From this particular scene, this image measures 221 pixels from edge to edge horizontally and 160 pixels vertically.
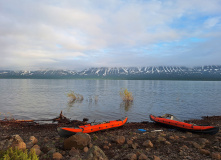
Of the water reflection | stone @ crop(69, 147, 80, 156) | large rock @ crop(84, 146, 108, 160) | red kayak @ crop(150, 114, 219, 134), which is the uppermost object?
large rock @ crop(84, 146, 108, 160)

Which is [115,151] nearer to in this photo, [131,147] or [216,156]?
[131,147]

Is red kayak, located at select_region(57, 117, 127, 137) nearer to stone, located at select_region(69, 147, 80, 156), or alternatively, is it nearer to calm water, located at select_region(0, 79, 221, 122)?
stone, located at select_region(69, 147, 80, 156)

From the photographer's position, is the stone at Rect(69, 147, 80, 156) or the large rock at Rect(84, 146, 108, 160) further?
the stone at Rect(69, 147, 80, 156)

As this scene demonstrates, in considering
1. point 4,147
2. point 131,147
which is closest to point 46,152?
point 4,147

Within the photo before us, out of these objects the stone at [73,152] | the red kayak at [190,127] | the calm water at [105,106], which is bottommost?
the calm water at [105,106]

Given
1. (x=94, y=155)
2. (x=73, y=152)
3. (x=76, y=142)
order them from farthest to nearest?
(x=76, y=142) < (x=73, y=152) < (x=94, y=155)

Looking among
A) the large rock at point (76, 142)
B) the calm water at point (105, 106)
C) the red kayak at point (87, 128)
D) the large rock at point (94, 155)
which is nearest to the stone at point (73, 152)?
the large rock at point (76, 142)

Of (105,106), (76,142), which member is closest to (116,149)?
(76,142)

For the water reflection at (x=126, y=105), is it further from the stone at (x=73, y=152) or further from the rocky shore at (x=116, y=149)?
the stone at (x=73, y=152)

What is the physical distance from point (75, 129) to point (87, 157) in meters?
5.68

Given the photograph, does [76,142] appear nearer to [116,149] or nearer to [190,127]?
[116,149]

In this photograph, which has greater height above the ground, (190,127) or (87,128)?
(87,128)

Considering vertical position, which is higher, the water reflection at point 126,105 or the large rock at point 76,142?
the large rock at point 76,142

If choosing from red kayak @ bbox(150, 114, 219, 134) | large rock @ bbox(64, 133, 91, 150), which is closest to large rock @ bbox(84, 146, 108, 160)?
large rock @ bbox(64, 133, 91, 150)
